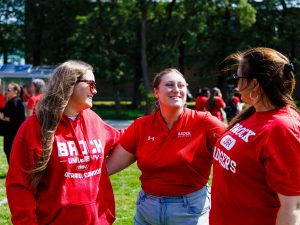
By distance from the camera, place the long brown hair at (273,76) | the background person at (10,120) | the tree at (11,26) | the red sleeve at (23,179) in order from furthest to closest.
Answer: the tree at (11,26) → the background person at (10,120) → the red sleeve at (23,179) → the long brown hair at (273,76)

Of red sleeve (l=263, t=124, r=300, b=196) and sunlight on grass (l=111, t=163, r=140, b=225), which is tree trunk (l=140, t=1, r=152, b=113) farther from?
red sleeve (l=263, t=124, r=300, b=196)

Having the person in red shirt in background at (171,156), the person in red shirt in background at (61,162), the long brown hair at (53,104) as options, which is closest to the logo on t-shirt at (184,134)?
the person in red shirt in background at (171,156)

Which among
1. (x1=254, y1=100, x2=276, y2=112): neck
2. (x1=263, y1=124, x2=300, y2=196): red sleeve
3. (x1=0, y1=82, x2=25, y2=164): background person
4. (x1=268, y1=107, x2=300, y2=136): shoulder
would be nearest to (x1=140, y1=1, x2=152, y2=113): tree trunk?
(x1=0, y1=82, x2=25, y2=164): background person

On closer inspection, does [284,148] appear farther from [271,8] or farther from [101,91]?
[101,91]

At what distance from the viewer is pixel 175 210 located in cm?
326

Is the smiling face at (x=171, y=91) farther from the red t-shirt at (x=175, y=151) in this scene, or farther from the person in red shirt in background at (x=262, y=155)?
the person in red shirt in background at (x=262, y=155)

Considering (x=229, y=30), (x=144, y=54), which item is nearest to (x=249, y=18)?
(x=144, y=54)

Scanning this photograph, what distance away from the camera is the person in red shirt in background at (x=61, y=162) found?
106 inches

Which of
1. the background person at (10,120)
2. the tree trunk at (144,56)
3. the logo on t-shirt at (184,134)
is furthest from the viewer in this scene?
the tree trunk at (144,56)

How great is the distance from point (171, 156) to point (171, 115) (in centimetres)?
34

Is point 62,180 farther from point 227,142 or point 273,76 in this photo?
point 273,76

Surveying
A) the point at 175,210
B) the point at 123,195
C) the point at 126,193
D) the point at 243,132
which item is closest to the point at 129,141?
the point at 175,210

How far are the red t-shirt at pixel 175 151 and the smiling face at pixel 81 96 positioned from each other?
590 millimetres

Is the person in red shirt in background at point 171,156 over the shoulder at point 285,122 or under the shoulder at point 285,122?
under
